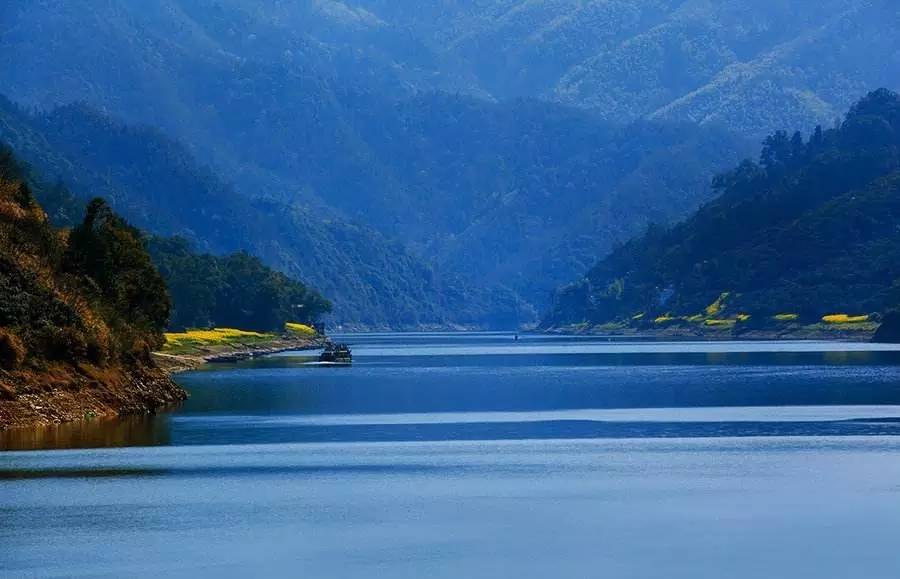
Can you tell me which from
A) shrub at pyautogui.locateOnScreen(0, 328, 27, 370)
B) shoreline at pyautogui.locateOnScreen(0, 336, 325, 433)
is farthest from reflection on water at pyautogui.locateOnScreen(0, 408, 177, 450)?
shrub at pyautogui.locateOnScreen(0, 328, 27, 370)

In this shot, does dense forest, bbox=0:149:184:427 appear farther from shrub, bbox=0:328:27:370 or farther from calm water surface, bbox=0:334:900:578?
calm water surface, bbox=0:334:900:578

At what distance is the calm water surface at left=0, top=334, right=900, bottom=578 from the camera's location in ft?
Answer: 167

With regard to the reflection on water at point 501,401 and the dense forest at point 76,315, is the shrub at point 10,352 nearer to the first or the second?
the dense forest at point 76,315

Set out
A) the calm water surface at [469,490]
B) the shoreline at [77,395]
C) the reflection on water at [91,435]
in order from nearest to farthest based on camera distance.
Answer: the calm water surface at [469,490] → the reflection on water at [91,435] → the shoreline at [77,395]

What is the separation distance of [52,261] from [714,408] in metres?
39.2

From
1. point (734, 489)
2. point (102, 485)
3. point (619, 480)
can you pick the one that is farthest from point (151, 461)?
point (734, 489)

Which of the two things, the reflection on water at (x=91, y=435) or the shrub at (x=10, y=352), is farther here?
the shrub at (x=10, y=352)

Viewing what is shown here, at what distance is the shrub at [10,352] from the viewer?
302 ft

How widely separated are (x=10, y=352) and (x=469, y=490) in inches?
1333

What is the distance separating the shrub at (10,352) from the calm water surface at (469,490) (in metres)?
3.91

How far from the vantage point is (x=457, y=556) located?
5150cm

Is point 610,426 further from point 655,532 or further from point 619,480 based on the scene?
point 655,532

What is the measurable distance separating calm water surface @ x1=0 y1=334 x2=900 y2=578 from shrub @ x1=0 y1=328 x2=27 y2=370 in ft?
12.8

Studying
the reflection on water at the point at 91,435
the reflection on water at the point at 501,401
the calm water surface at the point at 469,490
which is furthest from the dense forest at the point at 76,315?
the calm water surface at the point at 469,490
